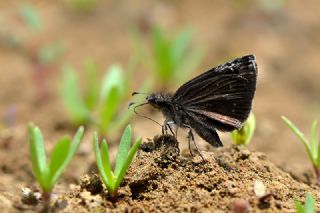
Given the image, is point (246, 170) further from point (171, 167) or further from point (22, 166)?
point (22, 166)

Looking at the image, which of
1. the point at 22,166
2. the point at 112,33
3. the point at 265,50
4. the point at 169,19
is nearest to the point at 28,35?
the point at 112,33

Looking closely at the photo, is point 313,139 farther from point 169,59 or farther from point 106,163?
point 169,59

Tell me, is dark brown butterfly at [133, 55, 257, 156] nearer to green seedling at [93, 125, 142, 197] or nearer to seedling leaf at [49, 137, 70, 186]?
green seedling at [93, 125, 142, 197]

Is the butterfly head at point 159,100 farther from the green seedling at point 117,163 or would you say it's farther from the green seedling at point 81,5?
the green seedling at point 81,5

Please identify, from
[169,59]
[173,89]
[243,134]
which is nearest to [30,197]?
[243,134]

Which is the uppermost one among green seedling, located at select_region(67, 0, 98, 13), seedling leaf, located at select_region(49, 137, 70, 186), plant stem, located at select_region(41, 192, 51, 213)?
green seedling, located at select_region(67, 0, 98, 13)

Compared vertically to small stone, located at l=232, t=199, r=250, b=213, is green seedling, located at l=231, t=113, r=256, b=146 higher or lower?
higher

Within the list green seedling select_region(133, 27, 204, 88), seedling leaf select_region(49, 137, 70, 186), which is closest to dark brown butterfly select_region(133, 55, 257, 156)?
seedling leaf select_region(49, 137, 70, 186)
